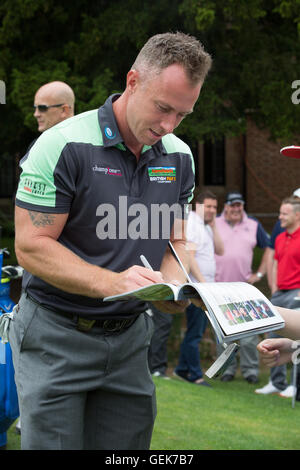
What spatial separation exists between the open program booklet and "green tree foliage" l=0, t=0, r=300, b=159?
9559 mm

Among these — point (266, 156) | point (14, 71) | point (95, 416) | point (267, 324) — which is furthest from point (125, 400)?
point (266, 156)

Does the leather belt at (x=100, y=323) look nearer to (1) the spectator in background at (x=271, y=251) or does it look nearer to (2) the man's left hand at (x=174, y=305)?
(2) the man's left hand at (x=174, y=305)

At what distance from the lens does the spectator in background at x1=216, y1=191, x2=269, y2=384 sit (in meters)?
8.61

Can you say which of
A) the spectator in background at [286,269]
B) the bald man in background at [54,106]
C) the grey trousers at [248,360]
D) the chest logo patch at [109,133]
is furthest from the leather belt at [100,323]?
the grey trousers at [248,360]

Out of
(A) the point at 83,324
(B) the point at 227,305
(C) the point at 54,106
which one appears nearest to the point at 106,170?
(A) the point at 83,324

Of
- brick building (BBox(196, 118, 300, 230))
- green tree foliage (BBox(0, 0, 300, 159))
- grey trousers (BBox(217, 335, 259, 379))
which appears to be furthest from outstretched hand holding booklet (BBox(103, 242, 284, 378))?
brick building (BBox(196, 118, 300, 230))

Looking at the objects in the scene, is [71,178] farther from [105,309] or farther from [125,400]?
[125,400]

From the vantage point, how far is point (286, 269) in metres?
7.73

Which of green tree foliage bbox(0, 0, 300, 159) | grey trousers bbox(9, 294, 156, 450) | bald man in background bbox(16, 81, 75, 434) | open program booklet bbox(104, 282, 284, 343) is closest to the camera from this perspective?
open program booklet bbox(104, 282, 284, 343)

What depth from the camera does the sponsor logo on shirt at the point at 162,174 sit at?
9.11 feet

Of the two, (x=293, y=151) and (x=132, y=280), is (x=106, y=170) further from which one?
(x=293, y=151)

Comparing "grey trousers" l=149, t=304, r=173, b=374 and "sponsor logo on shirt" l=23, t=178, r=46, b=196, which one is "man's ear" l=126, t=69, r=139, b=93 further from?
"grey trousers" l=149, t=304, r=173, b=374

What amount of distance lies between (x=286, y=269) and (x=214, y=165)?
20909 millimetres

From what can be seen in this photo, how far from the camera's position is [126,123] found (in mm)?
2727
